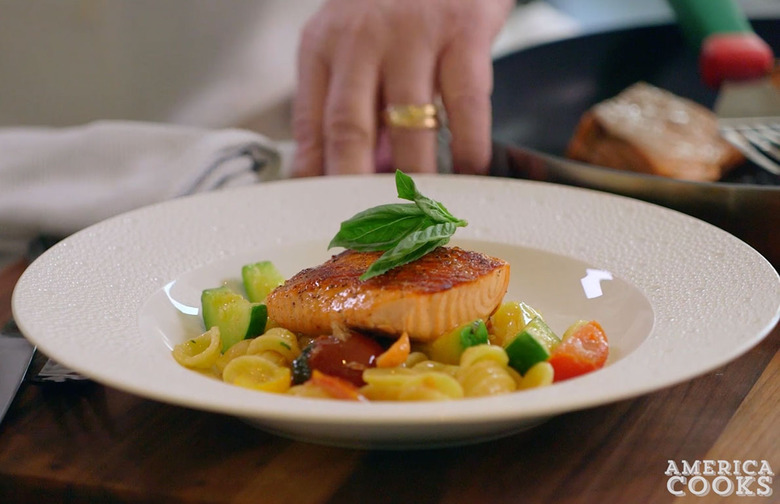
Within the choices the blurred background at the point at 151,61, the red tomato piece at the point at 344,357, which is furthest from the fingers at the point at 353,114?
the red tomato piece at the point at 344,357

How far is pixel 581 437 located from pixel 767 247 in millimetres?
811

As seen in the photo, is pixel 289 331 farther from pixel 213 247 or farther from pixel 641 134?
pixel 641 134

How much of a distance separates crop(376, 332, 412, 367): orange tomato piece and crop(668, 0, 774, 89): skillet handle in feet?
6.27

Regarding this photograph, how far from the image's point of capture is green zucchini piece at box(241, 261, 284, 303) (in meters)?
1.66

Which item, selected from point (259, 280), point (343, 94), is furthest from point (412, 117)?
point (259, 280)

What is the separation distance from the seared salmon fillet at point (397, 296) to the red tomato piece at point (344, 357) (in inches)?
2.0

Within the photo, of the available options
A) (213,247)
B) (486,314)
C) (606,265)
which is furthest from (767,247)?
(213,247)

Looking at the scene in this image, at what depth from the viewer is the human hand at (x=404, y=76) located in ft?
7.70

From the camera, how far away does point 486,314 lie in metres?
1.44

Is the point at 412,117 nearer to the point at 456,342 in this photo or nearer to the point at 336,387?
the point at 456,342

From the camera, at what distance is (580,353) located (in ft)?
4.20

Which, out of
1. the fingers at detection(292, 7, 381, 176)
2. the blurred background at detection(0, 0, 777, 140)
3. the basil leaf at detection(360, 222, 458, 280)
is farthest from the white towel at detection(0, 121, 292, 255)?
the basil leaf at detection(360, 222, 458, 280)

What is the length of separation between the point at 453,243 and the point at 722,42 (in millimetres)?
1433

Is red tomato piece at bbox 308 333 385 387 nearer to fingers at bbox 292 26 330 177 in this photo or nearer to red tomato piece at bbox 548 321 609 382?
red tomato piece at bbox 548 321 609 382
